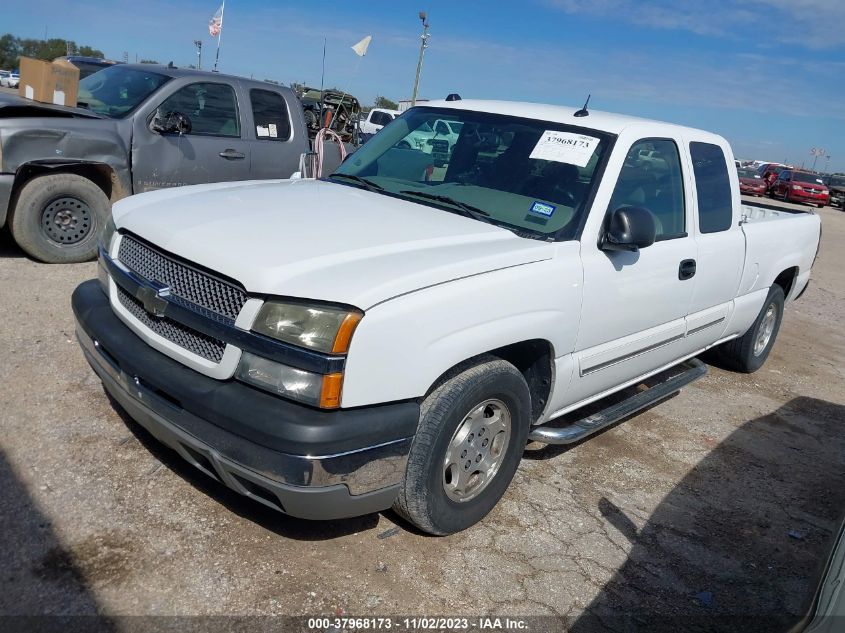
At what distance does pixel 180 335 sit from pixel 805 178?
1413 inches

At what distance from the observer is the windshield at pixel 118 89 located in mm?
6812

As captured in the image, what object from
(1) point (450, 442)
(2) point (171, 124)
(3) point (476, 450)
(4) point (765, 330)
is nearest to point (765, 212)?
(4) point (765, 330)

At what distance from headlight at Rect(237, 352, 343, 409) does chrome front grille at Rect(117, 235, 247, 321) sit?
236mm

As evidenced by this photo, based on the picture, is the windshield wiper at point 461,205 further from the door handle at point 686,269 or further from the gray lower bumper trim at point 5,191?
the gray lower bumper trim at point 5,191

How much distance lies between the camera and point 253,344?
2572 mm

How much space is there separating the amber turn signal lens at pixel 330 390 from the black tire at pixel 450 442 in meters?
0.44

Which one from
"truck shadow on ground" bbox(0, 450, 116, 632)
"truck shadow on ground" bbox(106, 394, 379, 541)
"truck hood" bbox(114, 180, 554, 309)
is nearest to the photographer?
"truck shadow on ground" bbox(0, 450, 116, 632)

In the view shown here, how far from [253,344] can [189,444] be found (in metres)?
0.49

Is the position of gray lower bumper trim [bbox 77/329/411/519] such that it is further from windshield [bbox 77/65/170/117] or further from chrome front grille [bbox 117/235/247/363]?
windshield [bbox 77/65/170/117]

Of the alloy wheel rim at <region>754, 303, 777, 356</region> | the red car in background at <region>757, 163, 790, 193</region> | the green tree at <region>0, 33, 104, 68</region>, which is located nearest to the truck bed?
the alloy wheel rim at <region>754, 303, 777, 356</region>

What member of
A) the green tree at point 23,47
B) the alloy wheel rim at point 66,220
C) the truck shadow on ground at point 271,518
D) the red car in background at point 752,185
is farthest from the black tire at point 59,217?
the green tree at point 23,47

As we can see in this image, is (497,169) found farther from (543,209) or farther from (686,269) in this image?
(686,269)

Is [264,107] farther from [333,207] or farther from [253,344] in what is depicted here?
[253,344]

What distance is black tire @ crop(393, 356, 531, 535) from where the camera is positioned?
2.85 meters
